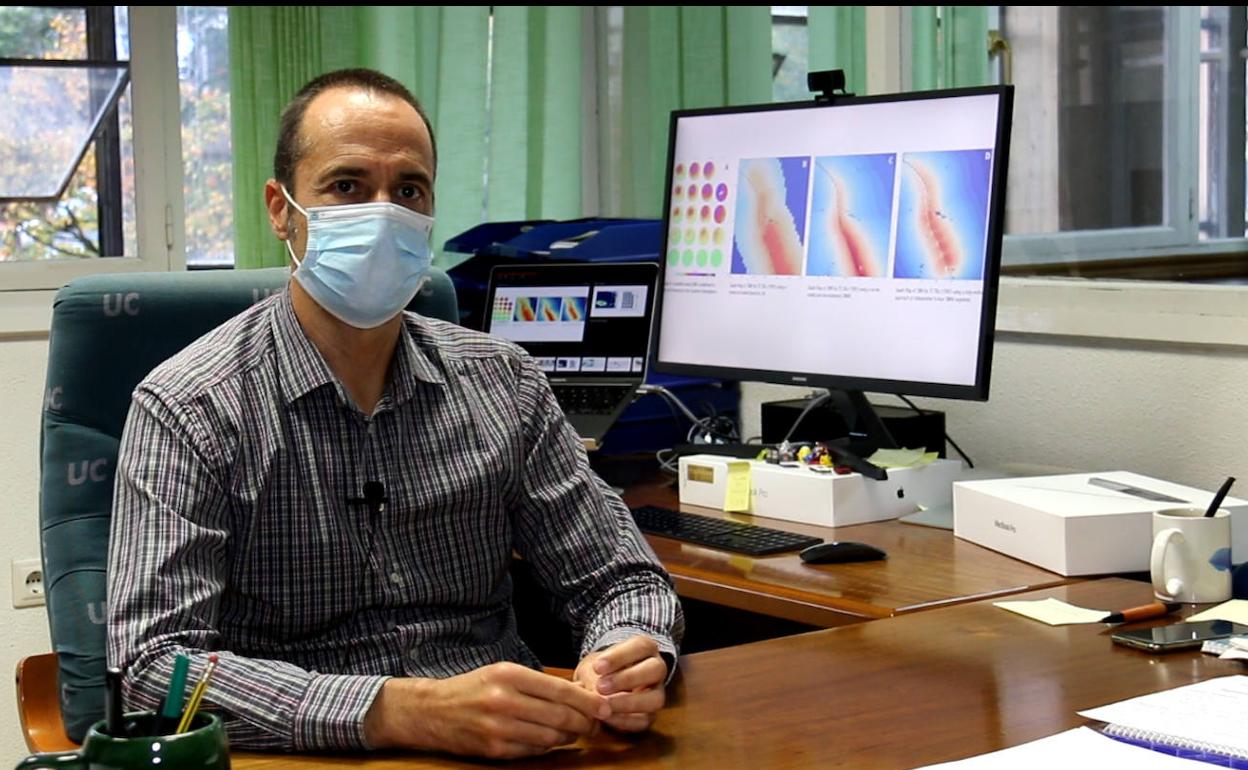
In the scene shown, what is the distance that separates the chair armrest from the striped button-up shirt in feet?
0.71

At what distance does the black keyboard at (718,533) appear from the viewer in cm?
194

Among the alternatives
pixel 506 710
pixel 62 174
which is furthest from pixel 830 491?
pixel 62 174

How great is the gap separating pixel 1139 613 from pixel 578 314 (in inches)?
47.6

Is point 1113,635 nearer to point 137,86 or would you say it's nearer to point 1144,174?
point 1144,174

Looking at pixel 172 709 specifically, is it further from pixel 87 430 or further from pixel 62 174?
pixel 62 174

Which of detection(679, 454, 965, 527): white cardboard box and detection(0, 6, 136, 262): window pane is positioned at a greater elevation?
detection(0, 6, 136, 262): window pane

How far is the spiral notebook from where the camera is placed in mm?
1140

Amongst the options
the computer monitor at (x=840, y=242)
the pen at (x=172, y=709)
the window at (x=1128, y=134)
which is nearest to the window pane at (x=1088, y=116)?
the window at (x=1128, y=134)

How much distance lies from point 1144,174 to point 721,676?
2.11 meters

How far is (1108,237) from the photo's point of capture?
290cm

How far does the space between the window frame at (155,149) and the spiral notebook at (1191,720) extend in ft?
7.28

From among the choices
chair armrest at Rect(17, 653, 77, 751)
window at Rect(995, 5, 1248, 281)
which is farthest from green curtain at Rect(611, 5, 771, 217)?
chair armrest at Rect(17, 653, 77, 751)

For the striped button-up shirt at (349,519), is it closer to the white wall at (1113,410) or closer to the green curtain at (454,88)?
the white wall at (1113,410)

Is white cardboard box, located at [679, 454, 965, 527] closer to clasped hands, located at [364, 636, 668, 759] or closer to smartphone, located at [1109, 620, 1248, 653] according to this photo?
smartphone, located at [1109, 620, 1248, 653]
